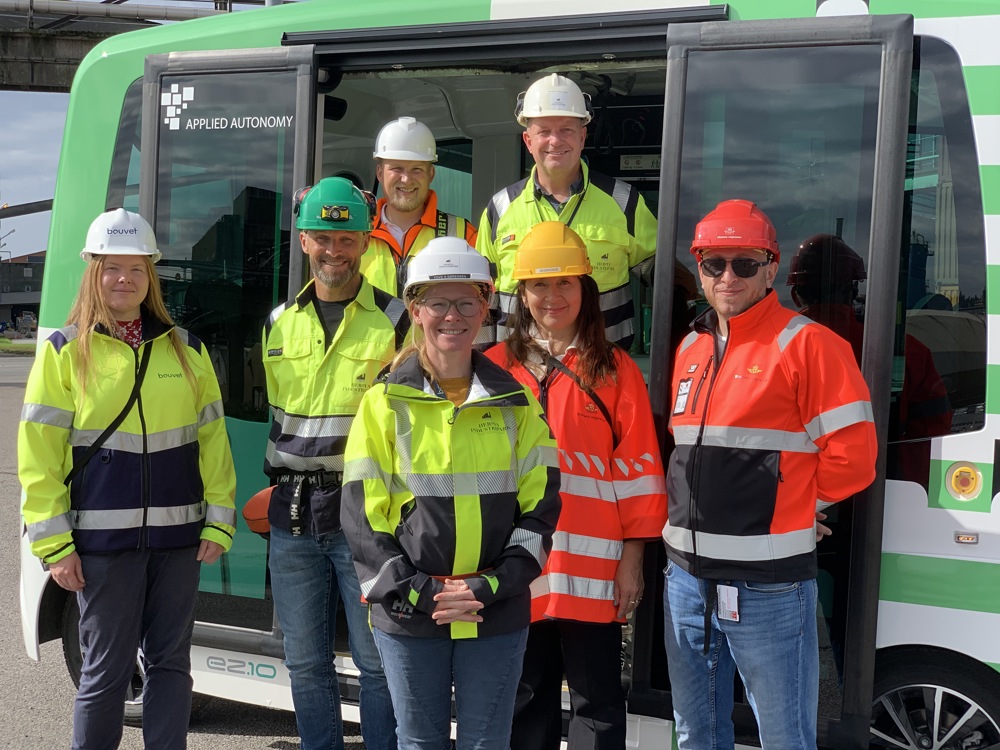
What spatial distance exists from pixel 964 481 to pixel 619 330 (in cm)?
111

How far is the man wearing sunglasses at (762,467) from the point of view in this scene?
102 inches

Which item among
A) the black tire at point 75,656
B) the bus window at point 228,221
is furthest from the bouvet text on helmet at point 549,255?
the black tire at point 75,656

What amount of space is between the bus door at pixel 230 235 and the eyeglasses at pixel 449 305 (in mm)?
1336

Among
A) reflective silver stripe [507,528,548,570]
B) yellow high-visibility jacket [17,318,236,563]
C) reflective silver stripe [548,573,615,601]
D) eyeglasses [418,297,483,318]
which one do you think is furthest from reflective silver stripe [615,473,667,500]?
yellow high-visibility jacket [17,318,236,563]

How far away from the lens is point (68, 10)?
15.3 meters

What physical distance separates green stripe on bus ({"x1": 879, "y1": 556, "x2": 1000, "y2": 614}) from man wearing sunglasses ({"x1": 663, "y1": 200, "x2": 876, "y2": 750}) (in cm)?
40

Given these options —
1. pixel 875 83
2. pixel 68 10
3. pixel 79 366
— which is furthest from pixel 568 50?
pixel 68 10

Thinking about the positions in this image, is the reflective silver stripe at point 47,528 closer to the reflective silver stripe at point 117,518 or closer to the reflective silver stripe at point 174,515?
the reflective silver stripe at point 117,518

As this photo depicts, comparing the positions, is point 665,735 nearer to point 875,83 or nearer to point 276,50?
point 875,83

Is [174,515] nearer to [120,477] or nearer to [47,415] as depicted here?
[120,477]

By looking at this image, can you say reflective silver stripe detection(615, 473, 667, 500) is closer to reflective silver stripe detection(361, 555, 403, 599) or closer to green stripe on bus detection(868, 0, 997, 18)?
reflective silver stripe detection(361, 555, 403, 599)

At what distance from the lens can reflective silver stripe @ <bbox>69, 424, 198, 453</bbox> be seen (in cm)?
293

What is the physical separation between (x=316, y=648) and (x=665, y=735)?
3.73ft

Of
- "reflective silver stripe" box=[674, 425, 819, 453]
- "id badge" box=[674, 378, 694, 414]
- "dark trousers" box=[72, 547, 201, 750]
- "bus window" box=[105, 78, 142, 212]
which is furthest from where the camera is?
"bus window" box=[105, 78, 142, 212]
